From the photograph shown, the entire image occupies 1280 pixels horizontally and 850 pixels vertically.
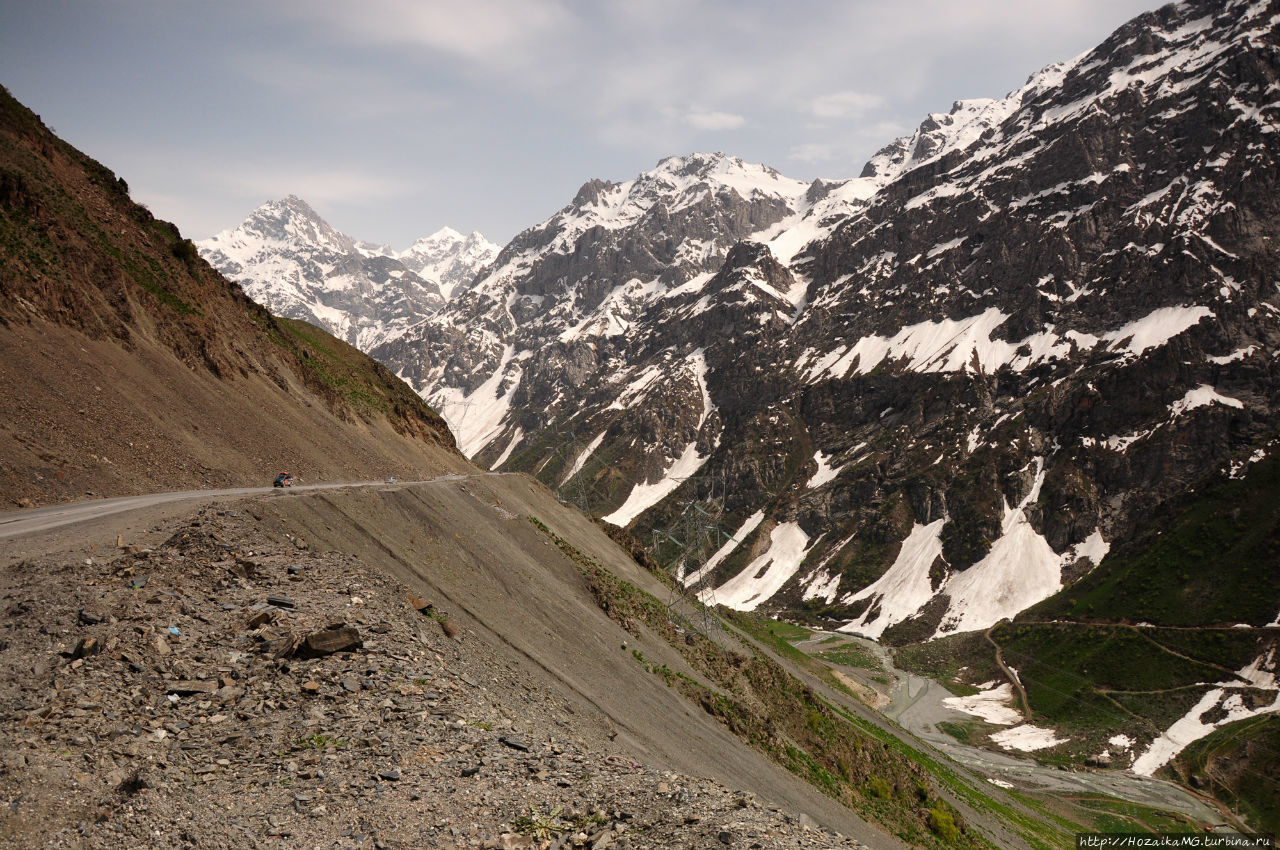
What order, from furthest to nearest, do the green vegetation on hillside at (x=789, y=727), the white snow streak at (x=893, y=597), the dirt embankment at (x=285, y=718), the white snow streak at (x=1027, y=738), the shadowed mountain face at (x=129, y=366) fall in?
the white snow streak at (x=893, y=597)
the white snow streak at (x=1027, y=738)
the green vegetation on hillside at (x=789, y=727)
the shadowed mountain face at (x=129, y=366)
the dirt embankment at (x=285, y=718)

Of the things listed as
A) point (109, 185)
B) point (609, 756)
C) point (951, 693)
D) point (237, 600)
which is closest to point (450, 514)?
point (237, 600)

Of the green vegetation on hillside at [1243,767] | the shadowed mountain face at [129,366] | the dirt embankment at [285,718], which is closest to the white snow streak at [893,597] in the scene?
the green vegetation on hillside at [1243,767]

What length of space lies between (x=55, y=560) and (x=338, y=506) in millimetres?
13655

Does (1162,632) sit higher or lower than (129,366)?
higher

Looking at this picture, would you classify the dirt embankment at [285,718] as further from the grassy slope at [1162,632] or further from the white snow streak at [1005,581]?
the white snow streak at [1005,581]

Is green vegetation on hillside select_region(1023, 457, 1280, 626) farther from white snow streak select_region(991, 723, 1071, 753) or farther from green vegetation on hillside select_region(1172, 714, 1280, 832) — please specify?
white snow streak select_region(991, 723, 1071, 753)

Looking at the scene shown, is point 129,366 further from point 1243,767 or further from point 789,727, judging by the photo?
point 1243,767

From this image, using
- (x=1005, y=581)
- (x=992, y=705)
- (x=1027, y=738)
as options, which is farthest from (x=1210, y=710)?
(x=1005, y=581)

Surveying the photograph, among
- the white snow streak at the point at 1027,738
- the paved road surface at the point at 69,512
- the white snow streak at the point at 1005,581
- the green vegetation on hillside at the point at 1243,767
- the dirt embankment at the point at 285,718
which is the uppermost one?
the white snow streak at the point at 1005,581

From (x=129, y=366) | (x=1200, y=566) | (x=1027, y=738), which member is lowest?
(x=129, y=366)

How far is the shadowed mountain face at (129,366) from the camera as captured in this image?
3753 cm

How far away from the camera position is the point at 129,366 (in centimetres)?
4716

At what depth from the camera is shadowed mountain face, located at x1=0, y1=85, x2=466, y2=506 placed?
37.5 meters

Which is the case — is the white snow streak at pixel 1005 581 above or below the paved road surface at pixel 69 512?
above
